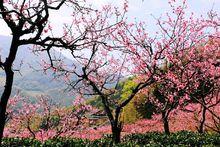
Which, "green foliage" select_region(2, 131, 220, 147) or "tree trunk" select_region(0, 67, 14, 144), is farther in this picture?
"green foliage" select_region(2, 131, 220, 147)

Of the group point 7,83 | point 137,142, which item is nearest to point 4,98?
point 7,83

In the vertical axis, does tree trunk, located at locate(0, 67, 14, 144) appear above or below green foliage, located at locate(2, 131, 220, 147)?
above

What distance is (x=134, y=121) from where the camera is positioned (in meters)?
41.6

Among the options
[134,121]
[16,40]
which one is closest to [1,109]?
[16,40]

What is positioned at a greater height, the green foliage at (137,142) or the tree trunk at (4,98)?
the tree trunk at (4,98)

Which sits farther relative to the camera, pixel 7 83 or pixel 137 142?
pixel 137 142

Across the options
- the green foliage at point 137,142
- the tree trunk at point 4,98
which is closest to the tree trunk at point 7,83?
the tree trunk at point 4,98

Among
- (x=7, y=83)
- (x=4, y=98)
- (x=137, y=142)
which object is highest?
(x=7, y=83)

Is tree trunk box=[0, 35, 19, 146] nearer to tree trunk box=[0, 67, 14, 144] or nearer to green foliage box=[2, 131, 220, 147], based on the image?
tree trunk box=[0, 67, 14, 144]

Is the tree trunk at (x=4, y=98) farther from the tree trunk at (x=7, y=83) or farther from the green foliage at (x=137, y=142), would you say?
the green foliage at (x=137, y=142)

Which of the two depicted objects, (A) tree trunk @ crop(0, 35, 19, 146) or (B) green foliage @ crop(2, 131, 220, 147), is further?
(B) green foliage @ crop(2, 131, 220, 147)

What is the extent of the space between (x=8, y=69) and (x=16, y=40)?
789 millimetres

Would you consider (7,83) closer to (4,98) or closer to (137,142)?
(4,98)

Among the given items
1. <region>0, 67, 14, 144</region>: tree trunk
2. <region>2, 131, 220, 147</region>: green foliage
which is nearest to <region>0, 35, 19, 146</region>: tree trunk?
<region>0, 67, 14, 144</region>: tree trunk
